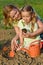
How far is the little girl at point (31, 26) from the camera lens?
3.91m

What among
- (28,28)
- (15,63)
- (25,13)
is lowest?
(15,63)

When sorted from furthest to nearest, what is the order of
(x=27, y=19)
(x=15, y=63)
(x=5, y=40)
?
(x=5, y=40), (x=27, y=19), (x=15, y=63)

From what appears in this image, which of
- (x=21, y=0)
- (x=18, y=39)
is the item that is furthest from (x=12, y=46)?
(x=21, y=0)

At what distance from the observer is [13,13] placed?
3998 mm

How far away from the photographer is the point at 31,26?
13.0 feet

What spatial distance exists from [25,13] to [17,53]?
0.67 meters

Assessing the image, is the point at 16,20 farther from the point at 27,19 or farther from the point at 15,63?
the point at 15,63

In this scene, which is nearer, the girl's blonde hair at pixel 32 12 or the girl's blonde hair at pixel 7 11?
the girl's blonde hair at pixel 32 12

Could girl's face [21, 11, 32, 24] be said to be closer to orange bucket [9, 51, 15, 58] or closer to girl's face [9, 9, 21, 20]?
girl's face [9, 9, 21, 20]

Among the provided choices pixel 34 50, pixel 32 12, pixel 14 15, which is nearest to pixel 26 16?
pixel 32 12

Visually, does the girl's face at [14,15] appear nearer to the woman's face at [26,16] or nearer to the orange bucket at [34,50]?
the woman's face at [26,16]

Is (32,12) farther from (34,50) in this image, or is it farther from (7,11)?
(34,50)

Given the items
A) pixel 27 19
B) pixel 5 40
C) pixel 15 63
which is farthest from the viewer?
pixel 5 40

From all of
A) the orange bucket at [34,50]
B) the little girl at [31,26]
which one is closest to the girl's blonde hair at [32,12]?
the little girl at [31,26]
